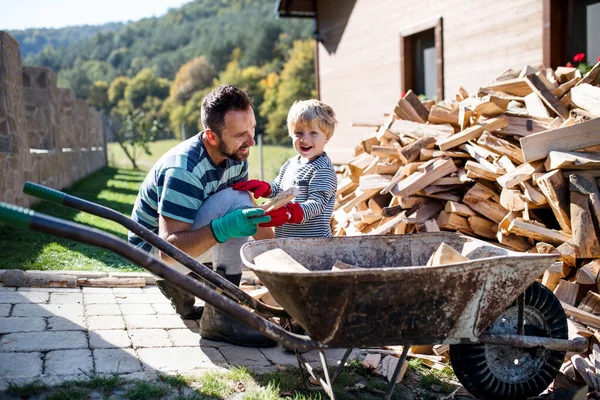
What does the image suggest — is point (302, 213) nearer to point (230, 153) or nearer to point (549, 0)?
point (230, 153)

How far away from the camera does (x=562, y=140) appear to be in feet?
11.9

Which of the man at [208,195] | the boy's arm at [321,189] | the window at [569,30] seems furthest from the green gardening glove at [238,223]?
the window at [569,30]

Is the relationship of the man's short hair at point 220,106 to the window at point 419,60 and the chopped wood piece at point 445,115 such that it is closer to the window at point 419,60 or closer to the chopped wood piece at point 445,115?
the chopped wood piece at point 445,115

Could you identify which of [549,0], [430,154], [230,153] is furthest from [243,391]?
[549,0]

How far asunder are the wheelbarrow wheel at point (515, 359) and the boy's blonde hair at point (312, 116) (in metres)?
1.65

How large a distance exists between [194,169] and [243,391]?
1276 mm

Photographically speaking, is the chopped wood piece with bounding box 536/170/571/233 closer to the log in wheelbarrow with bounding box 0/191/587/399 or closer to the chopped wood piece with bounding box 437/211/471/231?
the chopped wood piece with bounding box 437/211/471/231

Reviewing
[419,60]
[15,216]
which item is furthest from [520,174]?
[419,60]

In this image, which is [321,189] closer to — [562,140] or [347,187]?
[562,140]

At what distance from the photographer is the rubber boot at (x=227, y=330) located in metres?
3.32

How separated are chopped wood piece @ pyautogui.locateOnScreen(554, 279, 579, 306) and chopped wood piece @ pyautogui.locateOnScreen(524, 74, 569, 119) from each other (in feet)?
4.28

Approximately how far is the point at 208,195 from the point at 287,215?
0.54m

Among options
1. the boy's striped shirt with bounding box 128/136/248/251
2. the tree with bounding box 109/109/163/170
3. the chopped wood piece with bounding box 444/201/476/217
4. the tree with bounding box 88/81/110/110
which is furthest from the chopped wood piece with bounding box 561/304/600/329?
the tree with bounding box 88/81/110/110

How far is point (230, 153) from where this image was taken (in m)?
3.42
